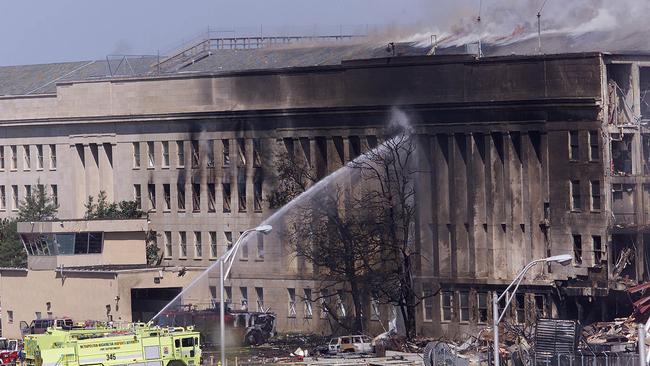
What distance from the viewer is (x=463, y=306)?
316 ft

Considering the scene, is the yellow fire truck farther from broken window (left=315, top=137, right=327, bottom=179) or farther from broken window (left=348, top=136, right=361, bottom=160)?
broken window (left=315, top=137, right=327, bottom=179)

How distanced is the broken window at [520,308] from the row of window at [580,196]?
497cm

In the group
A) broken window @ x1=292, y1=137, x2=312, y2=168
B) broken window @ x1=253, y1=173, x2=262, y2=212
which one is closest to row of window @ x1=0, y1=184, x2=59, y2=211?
broken window @ x1=253, y1=173, x2=262, y2=212

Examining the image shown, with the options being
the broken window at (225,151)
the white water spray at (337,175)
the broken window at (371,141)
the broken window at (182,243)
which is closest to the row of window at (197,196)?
the broken window at (225,151)

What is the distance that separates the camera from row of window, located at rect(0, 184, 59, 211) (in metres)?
125

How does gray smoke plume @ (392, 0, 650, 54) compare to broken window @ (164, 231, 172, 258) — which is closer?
gray smoke plume @ (392, 0, 650, 54)

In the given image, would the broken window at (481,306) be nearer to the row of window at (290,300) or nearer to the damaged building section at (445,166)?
the damaged building section at (445,166)

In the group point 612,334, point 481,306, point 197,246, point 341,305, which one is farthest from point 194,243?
point 612,334

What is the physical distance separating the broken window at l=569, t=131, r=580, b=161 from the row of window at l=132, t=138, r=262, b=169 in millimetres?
22557

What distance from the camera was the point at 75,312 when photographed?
350 ft

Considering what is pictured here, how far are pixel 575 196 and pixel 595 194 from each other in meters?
1.38

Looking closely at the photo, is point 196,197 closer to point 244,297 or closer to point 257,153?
point 257,153

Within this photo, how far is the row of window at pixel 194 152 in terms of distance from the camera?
111 meters

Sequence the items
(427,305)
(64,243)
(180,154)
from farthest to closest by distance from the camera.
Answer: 1. (180,154)
2. (64,243)
3. (427,305)
